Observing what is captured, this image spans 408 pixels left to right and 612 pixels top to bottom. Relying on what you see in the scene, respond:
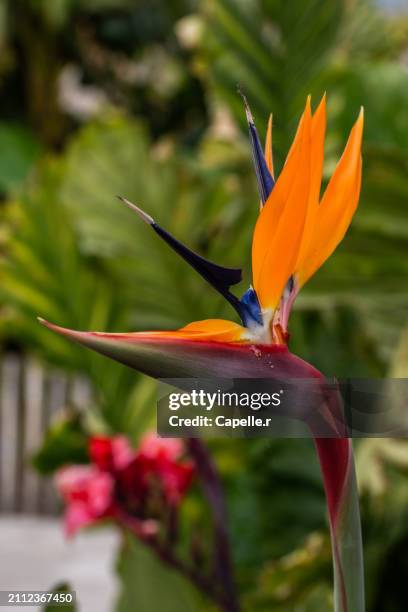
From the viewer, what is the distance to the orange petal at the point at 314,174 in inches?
8.0

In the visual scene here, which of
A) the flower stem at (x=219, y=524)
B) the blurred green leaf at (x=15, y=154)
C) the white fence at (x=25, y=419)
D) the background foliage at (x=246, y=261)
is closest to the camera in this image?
the flower stem at (x=219, y=524)

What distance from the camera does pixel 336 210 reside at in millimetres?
204

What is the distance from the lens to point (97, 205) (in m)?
0.85

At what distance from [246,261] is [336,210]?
612 millimetres

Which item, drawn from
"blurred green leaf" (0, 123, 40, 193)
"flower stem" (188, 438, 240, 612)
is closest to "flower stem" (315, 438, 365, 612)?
"flower stem" (188, 438, 240, 612)

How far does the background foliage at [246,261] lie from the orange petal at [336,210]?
0.38 meters

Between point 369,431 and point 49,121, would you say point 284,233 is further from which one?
point 49,121

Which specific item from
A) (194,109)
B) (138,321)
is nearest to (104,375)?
(138,321)

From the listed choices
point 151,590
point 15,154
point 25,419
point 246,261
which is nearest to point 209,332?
point 151,590

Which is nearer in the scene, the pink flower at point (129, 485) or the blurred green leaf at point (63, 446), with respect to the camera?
the pink flower at point (129, 485)

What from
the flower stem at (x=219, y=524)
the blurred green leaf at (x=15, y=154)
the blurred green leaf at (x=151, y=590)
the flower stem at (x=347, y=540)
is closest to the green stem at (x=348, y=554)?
the flower stem at (x=347, y=540)

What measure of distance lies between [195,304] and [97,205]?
5.4 inches

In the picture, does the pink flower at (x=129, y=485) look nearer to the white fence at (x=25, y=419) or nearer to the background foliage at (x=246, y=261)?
the background foliage at (x=246, y=261)

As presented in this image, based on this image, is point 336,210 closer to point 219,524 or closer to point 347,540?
point 347,540
